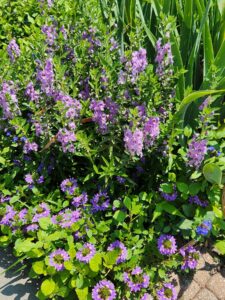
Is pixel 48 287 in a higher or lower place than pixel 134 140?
lower

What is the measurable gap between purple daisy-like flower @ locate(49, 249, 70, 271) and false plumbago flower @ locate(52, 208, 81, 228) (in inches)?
5.8

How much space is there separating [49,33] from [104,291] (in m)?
1.55

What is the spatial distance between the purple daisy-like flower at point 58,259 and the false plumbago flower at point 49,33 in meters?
1.25

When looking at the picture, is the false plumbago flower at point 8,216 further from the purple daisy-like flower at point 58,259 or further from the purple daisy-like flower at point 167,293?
the purple daisy-like flower at point 167,293

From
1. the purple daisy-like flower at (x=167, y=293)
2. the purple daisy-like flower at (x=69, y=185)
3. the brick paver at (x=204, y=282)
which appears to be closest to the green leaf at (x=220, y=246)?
the brick paver at (x=204, y=282)

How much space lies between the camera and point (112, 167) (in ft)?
6.64

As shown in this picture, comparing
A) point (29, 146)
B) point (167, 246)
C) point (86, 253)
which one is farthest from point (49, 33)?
point (167, 246)

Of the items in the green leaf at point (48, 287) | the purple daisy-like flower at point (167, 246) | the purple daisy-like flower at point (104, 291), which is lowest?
the purple daisy-like flower at point (104, 291)

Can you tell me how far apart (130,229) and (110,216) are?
170mm

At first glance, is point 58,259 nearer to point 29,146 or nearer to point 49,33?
point 29,146

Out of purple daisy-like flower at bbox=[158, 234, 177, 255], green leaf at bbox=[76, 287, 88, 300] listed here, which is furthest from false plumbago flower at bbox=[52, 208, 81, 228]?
purple daisy-like flower at bbox=[158, 234, 177, 255]

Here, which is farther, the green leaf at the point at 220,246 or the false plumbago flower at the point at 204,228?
the green leaf at the point at 220,246

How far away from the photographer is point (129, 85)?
2014mm

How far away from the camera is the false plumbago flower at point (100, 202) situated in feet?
7.15
